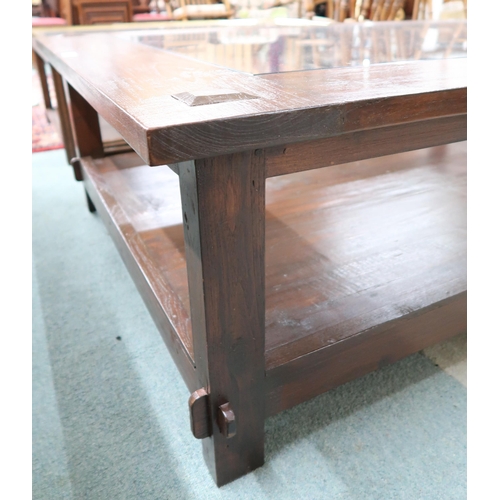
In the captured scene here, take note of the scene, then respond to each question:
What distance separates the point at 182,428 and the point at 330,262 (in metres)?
0.36

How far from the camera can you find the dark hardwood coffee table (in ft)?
1.38

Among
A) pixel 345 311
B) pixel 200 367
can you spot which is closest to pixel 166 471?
pixel 200 367

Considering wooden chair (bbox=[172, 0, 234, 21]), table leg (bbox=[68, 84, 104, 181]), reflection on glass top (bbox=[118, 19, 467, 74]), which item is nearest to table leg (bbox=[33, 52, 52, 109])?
table leg (bbox=[68, 84, 104, 181])

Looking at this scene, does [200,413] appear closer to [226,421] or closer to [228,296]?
[226,421]

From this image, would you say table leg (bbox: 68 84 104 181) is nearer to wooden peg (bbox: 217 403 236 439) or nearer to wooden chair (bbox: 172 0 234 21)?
wooden peg (bbox: 217 403 236 439)

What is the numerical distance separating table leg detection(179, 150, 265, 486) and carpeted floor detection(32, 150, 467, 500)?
0.23 feet

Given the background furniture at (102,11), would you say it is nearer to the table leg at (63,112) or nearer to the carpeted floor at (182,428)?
the table leg at (63,112)

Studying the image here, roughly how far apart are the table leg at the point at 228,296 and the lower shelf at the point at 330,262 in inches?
1.7

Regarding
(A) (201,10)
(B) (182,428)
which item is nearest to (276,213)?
(B) (182,428)

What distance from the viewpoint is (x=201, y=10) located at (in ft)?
13.1
